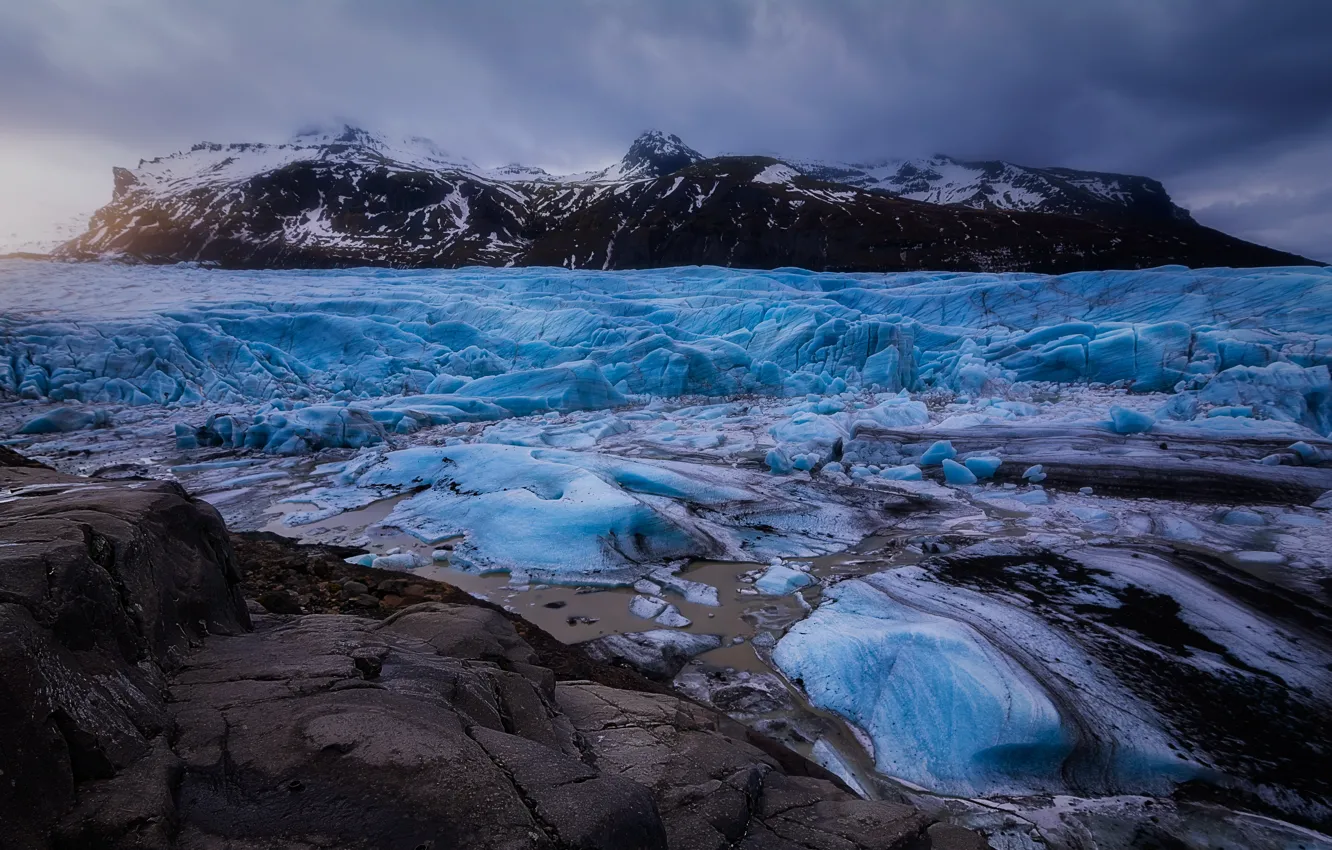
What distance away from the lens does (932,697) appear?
371 centimetres

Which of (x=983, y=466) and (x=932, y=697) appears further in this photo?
(x=983, y=466)

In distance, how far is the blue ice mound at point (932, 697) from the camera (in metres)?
3.33

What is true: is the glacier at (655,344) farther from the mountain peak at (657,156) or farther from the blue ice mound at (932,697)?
the mountain peak at (657,156)

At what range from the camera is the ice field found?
3596 mm

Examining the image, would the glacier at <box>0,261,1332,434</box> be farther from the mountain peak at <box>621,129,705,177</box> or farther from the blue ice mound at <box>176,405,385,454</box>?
the mountain peak at <box>621,129,705,177</box>

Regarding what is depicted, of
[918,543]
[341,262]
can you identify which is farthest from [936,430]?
[341,262]

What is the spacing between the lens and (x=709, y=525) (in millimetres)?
6723

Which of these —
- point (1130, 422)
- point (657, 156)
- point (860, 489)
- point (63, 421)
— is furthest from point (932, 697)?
Answer: point (657, 156)

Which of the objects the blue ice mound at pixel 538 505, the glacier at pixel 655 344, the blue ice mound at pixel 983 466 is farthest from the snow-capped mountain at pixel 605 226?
the blue ice mound at pixel 538 505

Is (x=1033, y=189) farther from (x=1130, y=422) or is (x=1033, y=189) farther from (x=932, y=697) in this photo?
(x=932, y=697)

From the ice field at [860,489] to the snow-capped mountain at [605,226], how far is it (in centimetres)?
2782

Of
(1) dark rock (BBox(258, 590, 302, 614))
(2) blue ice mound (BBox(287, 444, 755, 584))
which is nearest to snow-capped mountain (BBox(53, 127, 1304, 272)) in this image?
(2) blue ice mound (BBox(287, 444, 755, 584))

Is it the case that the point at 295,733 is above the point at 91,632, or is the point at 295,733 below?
below

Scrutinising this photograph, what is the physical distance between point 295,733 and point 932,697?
10.8 feet
